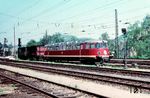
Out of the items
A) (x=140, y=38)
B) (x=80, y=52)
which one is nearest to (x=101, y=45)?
(x=80, y=52)

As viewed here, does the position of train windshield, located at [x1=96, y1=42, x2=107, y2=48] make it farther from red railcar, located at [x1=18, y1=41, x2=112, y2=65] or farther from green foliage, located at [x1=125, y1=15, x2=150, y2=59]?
green foliage, located at [x1=125, y1=15, x2=150, y2=59]

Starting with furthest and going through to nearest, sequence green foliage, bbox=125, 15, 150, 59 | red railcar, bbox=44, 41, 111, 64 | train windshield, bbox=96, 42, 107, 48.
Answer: green foliage, bbox=125, 15, 150, 59
train windshield, bbox=96, 42, 107, 48
red railcar, bbox=44, 41, 111, 64

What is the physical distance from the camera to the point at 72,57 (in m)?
38.9

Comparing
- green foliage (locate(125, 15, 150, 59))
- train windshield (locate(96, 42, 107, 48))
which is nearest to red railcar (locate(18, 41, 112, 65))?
train windshield (locate(96, 42, 107, 48))

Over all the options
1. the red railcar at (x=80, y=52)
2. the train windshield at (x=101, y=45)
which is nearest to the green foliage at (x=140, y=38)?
the red railcar at (x=80, y=52)

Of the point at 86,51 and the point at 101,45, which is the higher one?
the point at 101,45

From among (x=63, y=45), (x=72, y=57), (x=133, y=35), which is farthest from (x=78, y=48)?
(x=133, y=35)

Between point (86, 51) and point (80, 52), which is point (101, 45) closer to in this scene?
point (86, 51)

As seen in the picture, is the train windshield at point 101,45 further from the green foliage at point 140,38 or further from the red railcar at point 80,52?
the green foliage at point 140,38

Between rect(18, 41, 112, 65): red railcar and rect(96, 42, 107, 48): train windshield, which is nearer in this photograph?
rect(18, 41, 112, 65): red railcar

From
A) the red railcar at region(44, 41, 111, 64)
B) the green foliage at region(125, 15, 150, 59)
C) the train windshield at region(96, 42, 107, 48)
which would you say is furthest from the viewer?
the green foliage at region(125, 15, 150, 59)

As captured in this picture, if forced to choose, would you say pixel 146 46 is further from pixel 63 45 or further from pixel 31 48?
pixel 63 45

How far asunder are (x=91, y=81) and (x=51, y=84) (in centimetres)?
268

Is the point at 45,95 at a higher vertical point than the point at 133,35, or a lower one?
lower
